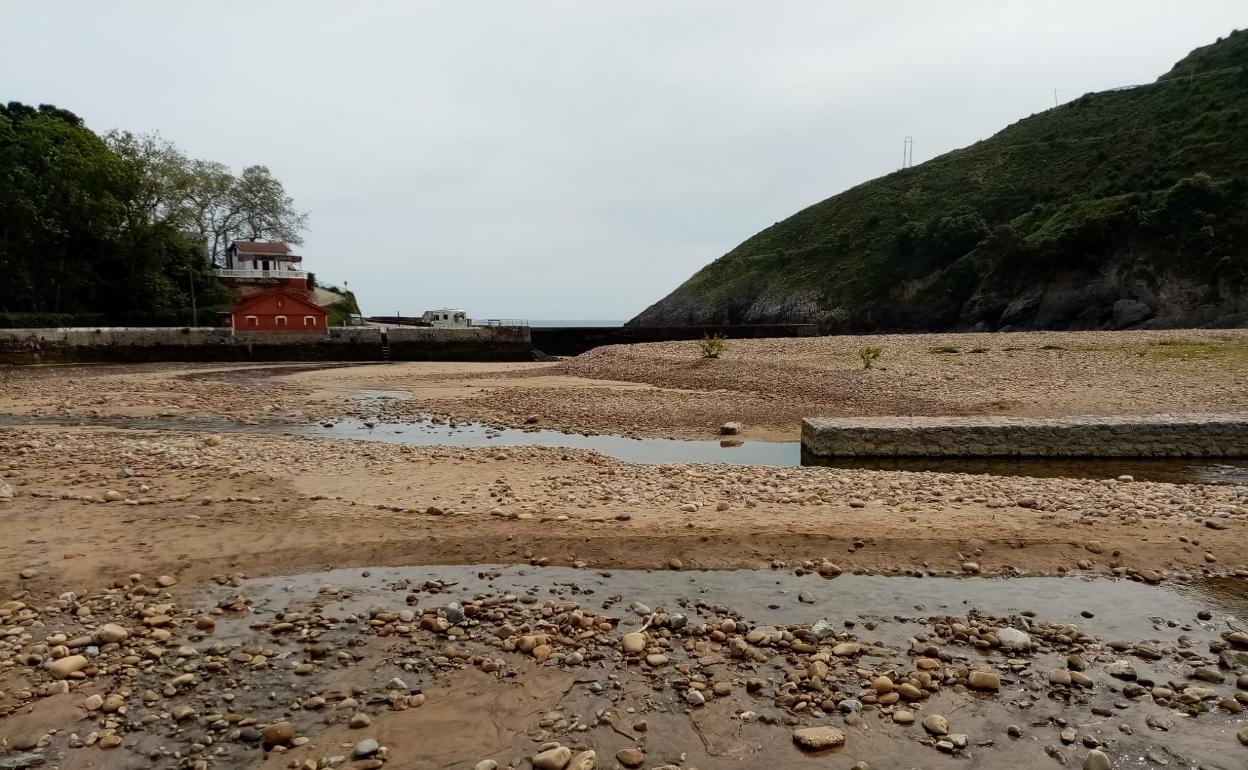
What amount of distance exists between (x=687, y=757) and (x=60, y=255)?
59814mm

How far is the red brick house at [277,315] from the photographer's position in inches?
1858

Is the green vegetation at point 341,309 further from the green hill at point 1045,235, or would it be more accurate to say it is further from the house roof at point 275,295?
the green hill at point 1045,235

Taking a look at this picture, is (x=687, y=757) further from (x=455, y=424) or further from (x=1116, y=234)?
(x=1116, y=234)

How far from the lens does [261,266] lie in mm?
72438

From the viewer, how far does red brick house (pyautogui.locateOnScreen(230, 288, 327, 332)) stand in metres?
47.2

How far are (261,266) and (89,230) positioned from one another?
23.1 m

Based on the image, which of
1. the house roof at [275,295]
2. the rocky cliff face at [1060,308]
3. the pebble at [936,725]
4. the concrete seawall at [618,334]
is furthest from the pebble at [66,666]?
the rocky cliff face at [1060,308]

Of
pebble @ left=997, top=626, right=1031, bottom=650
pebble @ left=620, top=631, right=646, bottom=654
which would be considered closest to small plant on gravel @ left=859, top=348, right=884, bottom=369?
pebble @ left=997, top=626, right=1031, bottom=650

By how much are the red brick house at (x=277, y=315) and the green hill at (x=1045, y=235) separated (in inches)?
1694

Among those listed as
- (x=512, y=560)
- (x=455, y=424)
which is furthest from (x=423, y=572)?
(x=455, y=424)

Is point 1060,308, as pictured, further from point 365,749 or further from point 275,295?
point 365,749

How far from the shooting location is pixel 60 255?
49125mm

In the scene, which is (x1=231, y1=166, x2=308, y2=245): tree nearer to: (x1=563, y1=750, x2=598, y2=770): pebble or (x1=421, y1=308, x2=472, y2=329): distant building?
(x1=421, y1=308, x2=472, y2=329): distant building

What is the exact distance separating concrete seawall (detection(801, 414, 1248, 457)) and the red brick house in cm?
4154
